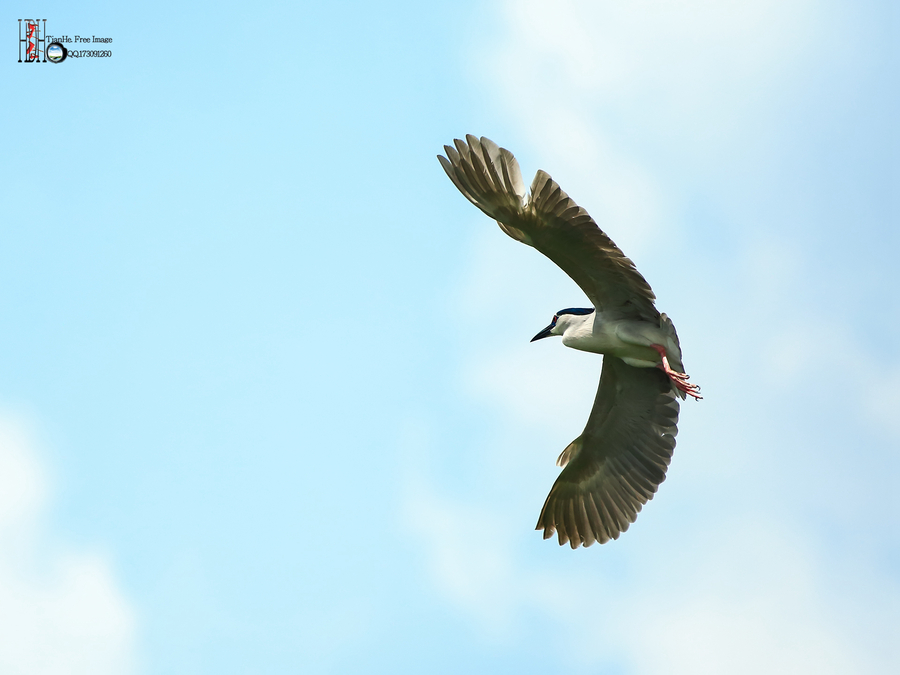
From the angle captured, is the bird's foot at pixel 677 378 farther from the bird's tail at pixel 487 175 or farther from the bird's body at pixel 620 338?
the bird's tail at pixel 487 175

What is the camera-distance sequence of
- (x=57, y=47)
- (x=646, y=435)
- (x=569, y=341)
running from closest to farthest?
(x=569, y=341) → (x=646, y=435) → (x=57, y=47)

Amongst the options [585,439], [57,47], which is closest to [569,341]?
[585,439]

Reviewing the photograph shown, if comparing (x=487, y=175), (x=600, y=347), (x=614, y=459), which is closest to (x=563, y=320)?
(x=600, y=347)

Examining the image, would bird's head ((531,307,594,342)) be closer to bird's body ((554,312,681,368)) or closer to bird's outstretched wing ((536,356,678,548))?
bird's body ((554,312,681,368))

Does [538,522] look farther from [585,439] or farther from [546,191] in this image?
[546,191]

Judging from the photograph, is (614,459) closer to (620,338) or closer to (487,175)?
(620,338)

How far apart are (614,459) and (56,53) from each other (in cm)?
904

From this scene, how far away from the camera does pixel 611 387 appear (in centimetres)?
965

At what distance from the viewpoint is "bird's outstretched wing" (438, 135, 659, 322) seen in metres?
7.50

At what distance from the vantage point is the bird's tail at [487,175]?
748 centimetres

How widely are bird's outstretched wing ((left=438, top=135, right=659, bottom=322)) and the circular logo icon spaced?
7.46 m

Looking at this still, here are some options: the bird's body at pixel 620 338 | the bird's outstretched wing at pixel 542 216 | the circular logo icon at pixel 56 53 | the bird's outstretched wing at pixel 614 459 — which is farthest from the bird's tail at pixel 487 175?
the circular logo icon at pixel 56 53

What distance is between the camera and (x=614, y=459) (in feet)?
32.9

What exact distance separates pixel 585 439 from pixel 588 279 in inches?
87.9
